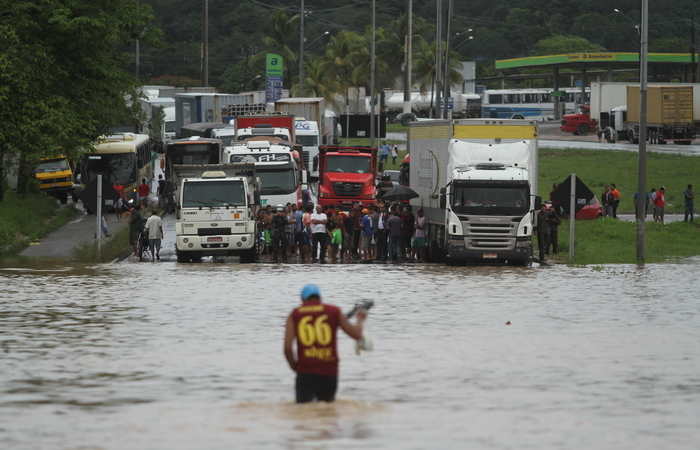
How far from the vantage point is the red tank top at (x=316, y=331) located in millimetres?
10406

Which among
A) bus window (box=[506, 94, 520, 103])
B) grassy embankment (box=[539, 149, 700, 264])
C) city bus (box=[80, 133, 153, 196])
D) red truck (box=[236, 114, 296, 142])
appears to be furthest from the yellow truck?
bus window (box=[506, 94, 520, 103])

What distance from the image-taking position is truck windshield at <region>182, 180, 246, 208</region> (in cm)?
3105

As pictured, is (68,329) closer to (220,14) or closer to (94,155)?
(94,155)

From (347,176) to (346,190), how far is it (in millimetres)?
580

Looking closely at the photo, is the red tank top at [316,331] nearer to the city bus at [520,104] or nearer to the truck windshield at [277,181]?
the truck windshield at [277,181]

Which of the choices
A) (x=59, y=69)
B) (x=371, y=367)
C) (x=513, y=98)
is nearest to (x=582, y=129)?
(x=513, y=98)

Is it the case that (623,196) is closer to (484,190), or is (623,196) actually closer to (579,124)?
(484,190)

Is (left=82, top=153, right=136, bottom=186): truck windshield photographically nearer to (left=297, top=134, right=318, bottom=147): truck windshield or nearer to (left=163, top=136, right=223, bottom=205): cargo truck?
(left=163, top=136, right=223, bottom=205): cargo truck

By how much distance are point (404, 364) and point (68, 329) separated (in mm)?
5784

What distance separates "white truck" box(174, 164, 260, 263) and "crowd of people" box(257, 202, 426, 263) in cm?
97

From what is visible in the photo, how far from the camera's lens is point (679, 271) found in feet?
91.9

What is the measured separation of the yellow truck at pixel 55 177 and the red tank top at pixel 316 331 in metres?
38.3

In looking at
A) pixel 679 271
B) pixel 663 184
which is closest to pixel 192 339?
pixel 679 271

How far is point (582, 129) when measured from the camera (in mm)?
91875
